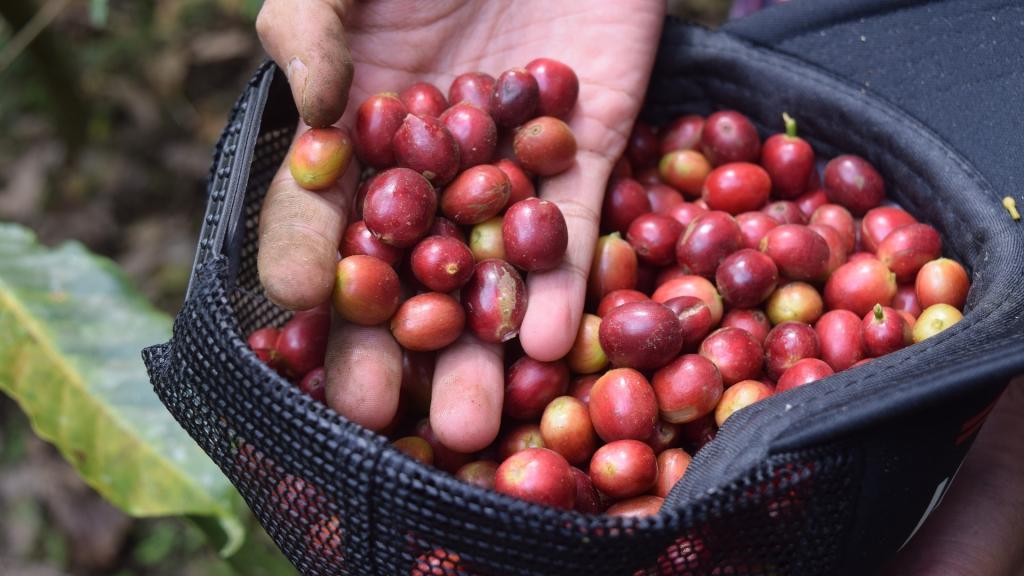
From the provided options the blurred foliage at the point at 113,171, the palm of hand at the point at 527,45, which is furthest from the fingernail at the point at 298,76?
the blurred foliage at the point at 113,171

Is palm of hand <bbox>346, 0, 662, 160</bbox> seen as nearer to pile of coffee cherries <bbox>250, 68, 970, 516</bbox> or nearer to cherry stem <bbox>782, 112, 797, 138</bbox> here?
pile of coffee cherries <bbox>250, 68, 970, 516</bbox>

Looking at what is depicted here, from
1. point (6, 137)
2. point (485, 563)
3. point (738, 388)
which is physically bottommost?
point (6, 137)

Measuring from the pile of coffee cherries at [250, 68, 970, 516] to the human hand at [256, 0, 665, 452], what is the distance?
56mm

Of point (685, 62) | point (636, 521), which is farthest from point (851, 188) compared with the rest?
point (636, 521)

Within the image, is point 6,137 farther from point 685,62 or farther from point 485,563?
point 485,563

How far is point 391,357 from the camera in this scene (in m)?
1.78

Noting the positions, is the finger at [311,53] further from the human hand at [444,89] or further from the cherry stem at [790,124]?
the cherry stem at [790,124]

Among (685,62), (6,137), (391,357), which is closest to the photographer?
(391,357)

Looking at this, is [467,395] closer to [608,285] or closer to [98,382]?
[608,285]

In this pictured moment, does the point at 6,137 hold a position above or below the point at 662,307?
below

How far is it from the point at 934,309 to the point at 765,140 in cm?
71

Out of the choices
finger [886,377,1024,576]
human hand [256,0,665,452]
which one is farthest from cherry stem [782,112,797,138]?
finger [886,377,1024,576]

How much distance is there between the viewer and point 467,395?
68.9 inches

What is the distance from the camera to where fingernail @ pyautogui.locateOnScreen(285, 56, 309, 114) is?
5.75ft
